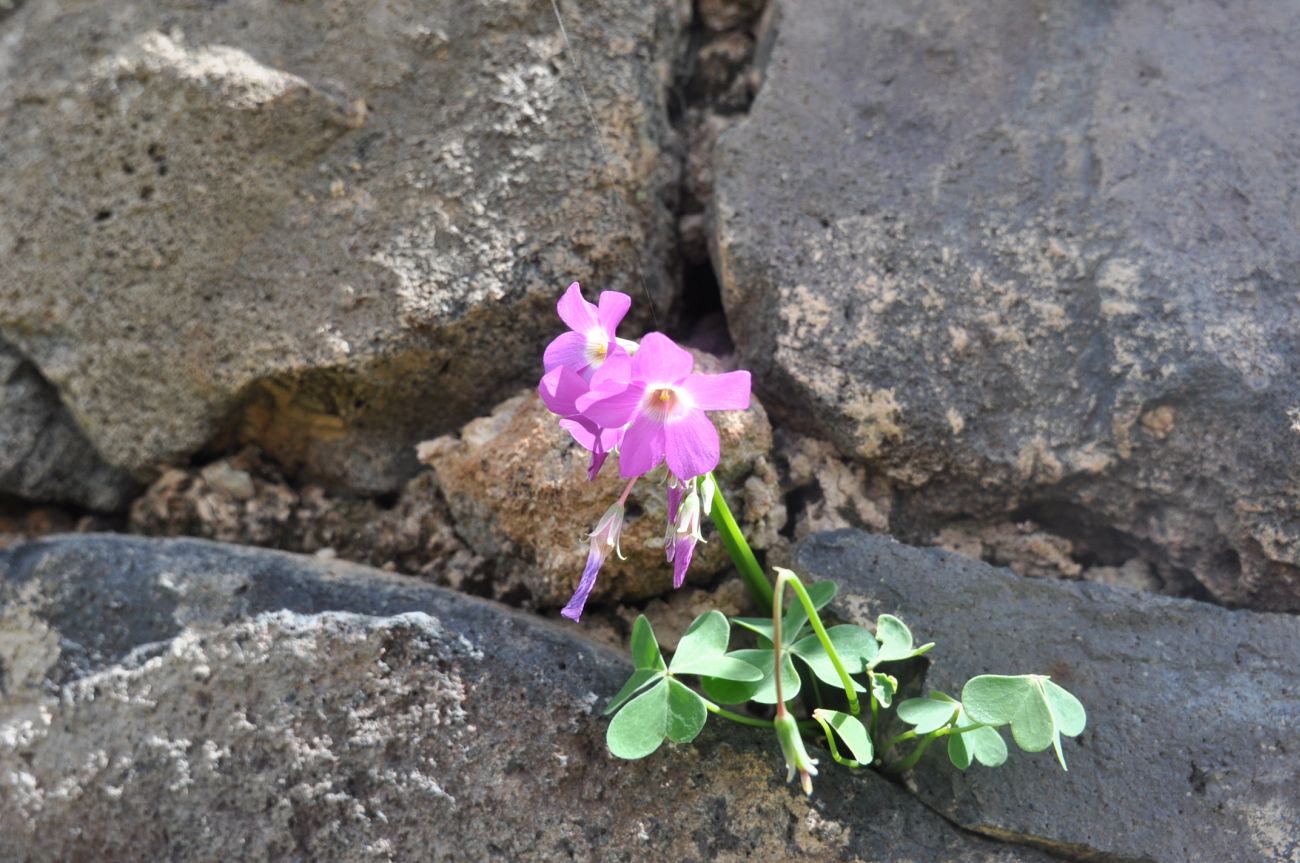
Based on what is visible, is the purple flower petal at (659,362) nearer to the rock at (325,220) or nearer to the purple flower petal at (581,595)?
the purple flower petal at (581,595)

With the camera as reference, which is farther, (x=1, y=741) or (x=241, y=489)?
(x=241, y=489)

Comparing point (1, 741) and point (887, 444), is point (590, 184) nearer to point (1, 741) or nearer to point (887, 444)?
point (887, 444)

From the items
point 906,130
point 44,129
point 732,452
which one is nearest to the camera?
point 732,452

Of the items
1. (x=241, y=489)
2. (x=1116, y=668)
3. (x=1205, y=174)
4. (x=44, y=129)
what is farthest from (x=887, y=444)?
(x=44, y=129)

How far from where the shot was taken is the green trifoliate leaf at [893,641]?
999mm

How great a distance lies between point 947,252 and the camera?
1242 millimetres

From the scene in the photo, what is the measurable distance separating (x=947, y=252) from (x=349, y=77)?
83 centimetres

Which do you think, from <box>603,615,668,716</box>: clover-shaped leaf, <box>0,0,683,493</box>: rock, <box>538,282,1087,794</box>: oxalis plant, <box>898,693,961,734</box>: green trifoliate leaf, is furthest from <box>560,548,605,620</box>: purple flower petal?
<box>0,0,683,493</box>: rock

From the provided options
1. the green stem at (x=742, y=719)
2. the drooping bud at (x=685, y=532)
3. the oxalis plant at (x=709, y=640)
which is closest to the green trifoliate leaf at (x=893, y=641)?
the oxalis plant at (x=709, y=640)

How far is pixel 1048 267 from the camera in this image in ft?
3.98

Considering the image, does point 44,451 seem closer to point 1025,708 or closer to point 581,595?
point 581,595

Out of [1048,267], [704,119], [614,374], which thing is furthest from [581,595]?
[704,119]

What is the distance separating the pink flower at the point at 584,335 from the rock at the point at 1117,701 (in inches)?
13.7

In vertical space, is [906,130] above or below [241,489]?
above
